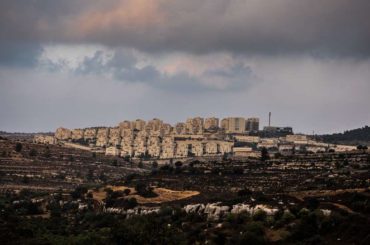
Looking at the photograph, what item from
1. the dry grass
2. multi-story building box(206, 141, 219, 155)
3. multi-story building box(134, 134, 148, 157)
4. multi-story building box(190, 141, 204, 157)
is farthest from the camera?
multi-story building box(134, 134, 148, 157)

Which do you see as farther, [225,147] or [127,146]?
[127,146]

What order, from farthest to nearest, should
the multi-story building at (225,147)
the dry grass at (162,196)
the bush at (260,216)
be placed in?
the multi-story building at (225,147) < the dry grass at (162,196) < the bush at (260,216)

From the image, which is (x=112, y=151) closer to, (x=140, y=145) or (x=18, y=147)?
(x=140, y=145)

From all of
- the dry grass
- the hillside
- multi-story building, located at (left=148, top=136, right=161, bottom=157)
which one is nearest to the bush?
the dry grass

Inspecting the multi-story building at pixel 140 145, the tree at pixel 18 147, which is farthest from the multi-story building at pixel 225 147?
the tree at pixel 18 147

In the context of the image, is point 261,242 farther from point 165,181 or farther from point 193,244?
point 165,181

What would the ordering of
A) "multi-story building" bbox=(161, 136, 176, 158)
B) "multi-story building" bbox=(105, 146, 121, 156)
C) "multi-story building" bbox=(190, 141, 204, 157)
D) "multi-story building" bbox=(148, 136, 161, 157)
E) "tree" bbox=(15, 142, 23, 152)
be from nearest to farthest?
"tree" bbox=(15, 142, 23, 152)
"multi-story building" bbox=(190, 141, 204, 157)
"multi-story building" bbox=(161, 136, 176, 158)
"multi-story building" bbox=(105, 146, 121, 156)
"multi-story building" bbox=(148, 136, 161, 157)

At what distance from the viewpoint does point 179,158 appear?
172375 mm

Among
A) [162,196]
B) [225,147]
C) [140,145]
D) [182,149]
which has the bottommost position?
[162,196]

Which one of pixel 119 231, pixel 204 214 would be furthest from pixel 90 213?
pixel 119 231

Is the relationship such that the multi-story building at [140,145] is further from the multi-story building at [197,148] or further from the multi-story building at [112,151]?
the multi-story building at [197,148]

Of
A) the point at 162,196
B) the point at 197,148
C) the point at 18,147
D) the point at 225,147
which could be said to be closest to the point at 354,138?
the point at 225,147

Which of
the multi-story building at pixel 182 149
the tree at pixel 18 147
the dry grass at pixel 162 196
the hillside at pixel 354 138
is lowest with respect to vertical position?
the dry grass at pixel 162 196

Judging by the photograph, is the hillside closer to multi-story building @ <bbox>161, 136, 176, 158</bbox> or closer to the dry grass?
multi-story building @ <bbox>161, 136, 176, 158</bbox>
